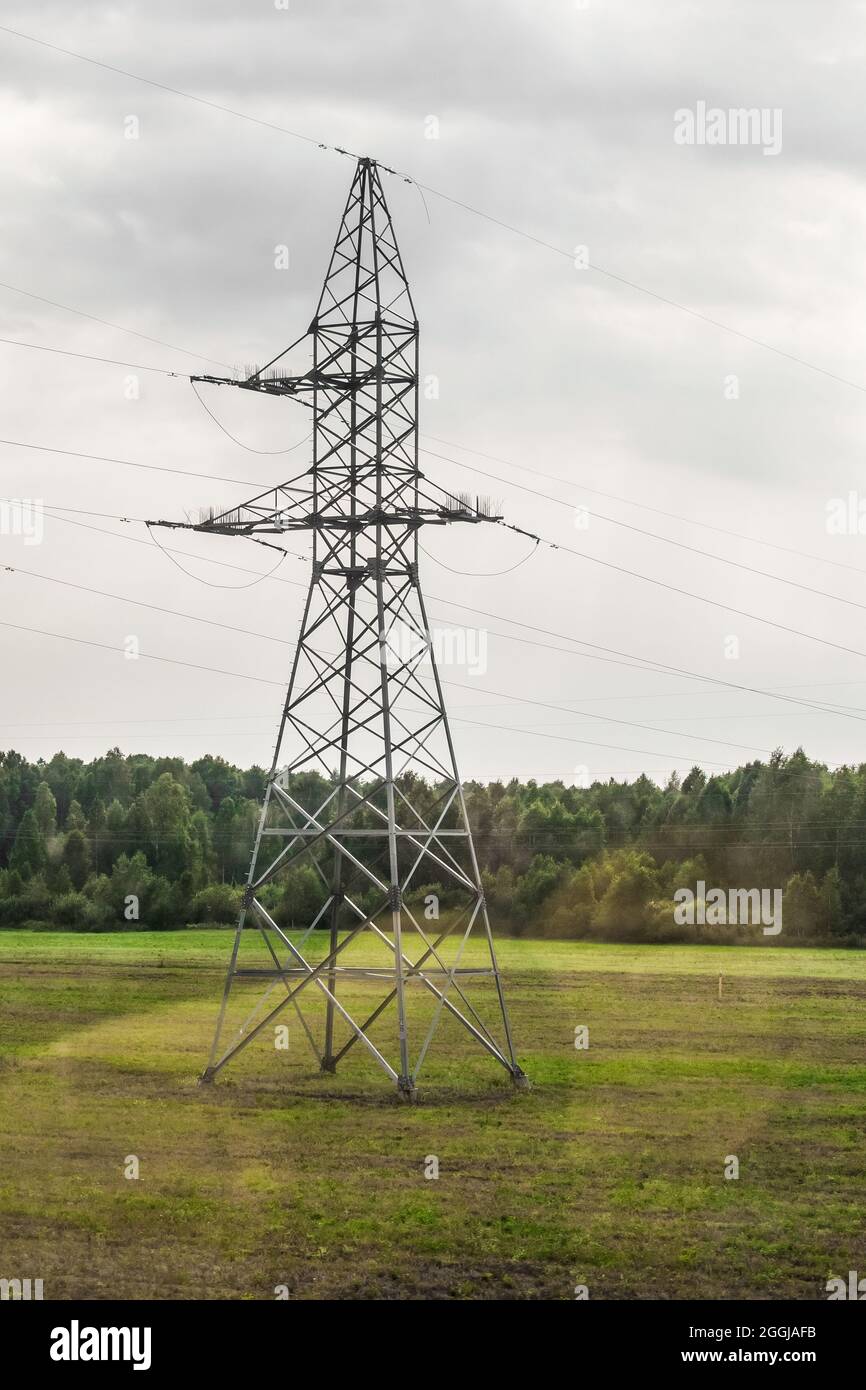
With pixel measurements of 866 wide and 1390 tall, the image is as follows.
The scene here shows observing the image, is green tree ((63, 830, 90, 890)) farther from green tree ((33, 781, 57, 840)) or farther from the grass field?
the grass field

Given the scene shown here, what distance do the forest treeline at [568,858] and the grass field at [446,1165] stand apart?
39581 mm

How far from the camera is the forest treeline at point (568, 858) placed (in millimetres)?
81562

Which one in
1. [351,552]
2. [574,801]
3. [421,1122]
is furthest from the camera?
[574,801]

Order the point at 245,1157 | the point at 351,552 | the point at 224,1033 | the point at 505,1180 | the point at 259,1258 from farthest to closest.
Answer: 1. the point at 224,1033
2. the point at 351,552
3. the point at 245,1157
4. the point at 505,1180
5. the point at 259,1258

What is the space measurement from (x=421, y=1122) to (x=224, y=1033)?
14092 mm

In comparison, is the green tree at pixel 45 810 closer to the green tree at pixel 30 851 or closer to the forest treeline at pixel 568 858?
the forest treeline at pixel 568 858

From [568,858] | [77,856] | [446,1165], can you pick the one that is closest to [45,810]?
[77,856]

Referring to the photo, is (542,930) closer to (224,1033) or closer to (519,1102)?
(224,1033)

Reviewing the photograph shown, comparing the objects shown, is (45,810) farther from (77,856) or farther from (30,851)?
(77,856)

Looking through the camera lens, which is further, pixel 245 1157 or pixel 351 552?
pixel 351 552

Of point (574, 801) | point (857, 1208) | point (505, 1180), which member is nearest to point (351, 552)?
point (505, 1180)

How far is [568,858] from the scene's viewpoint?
293ft

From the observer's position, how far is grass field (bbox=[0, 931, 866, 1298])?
677 inches
